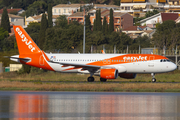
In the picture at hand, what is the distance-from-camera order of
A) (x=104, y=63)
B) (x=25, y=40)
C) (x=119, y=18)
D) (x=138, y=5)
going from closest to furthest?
(x=104, y=63), (x=25, y=40), (x=119, y=18), (x=138, y=5)

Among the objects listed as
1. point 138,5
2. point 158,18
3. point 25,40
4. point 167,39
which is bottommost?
point 167,39

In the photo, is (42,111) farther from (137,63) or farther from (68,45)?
(68,45)

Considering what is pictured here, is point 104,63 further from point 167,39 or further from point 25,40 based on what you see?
point 167,39

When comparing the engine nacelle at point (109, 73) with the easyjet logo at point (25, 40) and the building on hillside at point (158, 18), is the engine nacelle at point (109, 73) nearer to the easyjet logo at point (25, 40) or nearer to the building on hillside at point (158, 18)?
the easyjet logo at point (25, 40)

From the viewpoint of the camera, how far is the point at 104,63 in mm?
39031

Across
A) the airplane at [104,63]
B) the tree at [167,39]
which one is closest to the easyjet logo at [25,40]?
the airplane at [104,63]

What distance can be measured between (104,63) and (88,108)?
66.7 feet

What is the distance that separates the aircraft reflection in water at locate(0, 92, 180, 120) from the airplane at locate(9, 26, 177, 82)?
14.8 meters

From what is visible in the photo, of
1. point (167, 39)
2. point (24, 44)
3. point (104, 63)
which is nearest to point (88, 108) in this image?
point (104, 63)

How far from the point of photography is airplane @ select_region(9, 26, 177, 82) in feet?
125

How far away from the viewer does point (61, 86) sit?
30.2 m

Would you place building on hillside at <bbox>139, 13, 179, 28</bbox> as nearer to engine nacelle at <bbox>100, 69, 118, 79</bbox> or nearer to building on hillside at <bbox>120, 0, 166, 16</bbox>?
building on hillside at <bbox>120, 0, 166, 16</bbox>

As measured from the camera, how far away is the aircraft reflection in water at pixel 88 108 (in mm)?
16594

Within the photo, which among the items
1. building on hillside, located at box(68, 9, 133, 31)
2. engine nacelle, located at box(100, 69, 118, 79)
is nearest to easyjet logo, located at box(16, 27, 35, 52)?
engine nacelle, located at box(100, 69, 118, 79)
